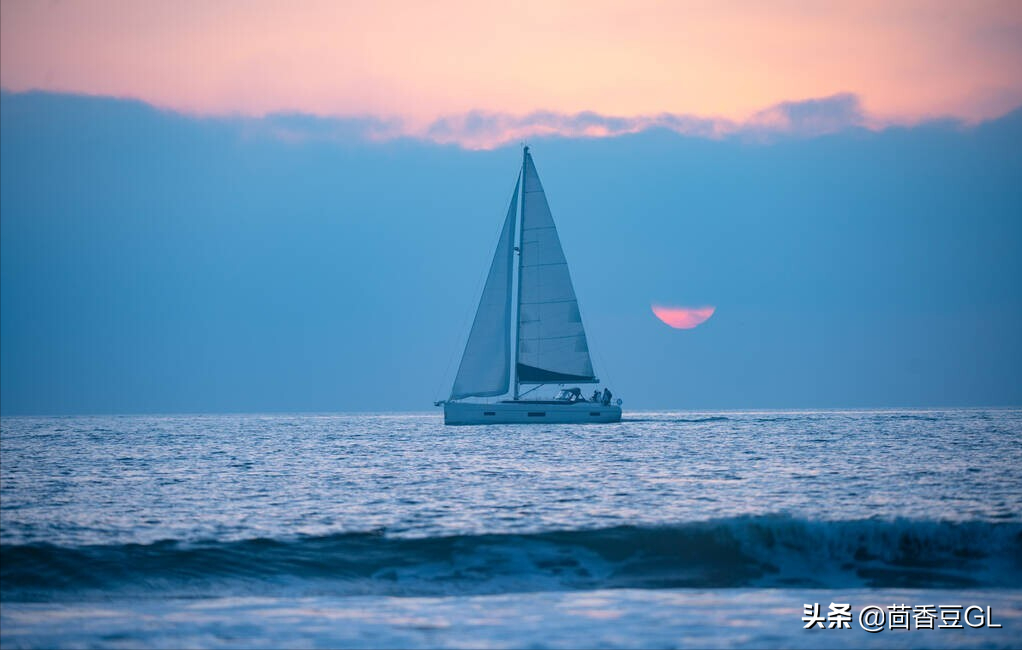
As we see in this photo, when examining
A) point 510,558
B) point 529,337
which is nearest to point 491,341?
point 529,337

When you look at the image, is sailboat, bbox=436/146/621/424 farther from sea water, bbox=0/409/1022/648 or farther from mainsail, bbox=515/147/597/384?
sea water, bbox=0/409/1022/648

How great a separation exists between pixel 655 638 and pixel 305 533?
1157 centimetres

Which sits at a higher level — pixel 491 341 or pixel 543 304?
pixel 543 304

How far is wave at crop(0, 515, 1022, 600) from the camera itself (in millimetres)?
18922

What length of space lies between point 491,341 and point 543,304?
5.22 metres

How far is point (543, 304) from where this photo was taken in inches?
3078

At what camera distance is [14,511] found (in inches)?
1109

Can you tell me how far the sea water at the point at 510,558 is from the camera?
14.7m

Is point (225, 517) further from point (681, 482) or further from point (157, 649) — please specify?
point (681, 482)

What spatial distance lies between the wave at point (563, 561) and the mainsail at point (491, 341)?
183ft

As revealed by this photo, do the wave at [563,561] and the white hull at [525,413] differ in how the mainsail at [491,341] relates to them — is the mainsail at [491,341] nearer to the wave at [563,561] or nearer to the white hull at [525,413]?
the white hull at [525,413]

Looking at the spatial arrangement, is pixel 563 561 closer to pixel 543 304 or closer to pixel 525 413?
pixel 525 413

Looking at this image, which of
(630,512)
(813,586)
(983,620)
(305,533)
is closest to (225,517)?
(305,533)

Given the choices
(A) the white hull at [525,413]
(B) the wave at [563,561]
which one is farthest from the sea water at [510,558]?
(A) the white hull at [525,413]
